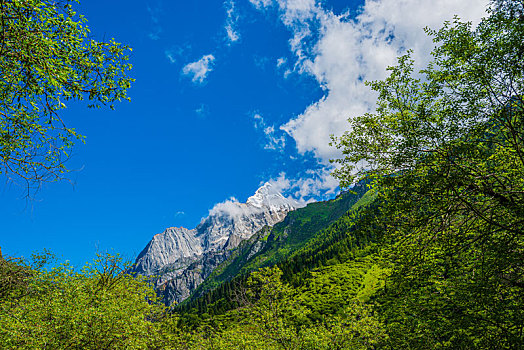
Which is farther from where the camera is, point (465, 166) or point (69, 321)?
point (69, 321)

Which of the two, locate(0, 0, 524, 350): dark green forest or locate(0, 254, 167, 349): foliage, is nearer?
locate(0, 0, 524, 350): dark green forest

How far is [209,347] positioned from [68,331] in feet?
69.8

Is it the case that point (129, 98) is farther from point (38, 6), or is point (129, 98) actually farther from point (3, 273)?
point (3, 273)

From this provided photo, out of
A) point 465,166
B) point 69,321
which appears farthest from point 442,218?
point 69,321

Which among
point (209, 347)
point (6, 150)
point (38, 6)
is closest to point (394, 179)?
point (38, 6)

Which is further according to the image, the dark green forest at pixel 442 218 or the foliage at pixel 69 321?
the foliage at pixel 69 321

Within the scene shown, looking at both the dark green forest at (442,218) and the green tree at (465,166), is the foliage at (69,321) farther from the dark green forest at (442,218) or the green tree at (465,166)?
the green tree at (465,166)

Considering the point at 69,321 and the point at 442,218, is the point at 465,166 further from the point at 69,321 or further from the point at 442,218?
the point at 69,321

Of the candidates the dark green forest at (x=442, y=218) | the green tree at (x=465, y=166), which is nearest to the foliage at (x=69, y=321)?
the dark green forest at (x=442, y=218)

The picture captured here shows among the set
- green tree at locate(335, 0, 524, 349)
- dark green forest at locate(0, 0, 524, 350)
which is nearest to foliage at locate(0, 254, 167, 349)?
dark green forest at locate(0, 0, 524, 350)

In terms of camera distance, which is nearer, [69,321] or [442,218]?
[442,218]

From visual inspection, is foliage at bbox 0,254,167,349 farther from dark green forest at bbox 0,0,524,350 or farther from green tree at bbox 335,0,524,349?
green tree at bbox 335,0,524,349

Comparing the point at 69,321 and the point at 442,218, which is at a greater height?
the point at 69,321

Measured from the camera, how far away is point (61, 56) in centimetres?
657
